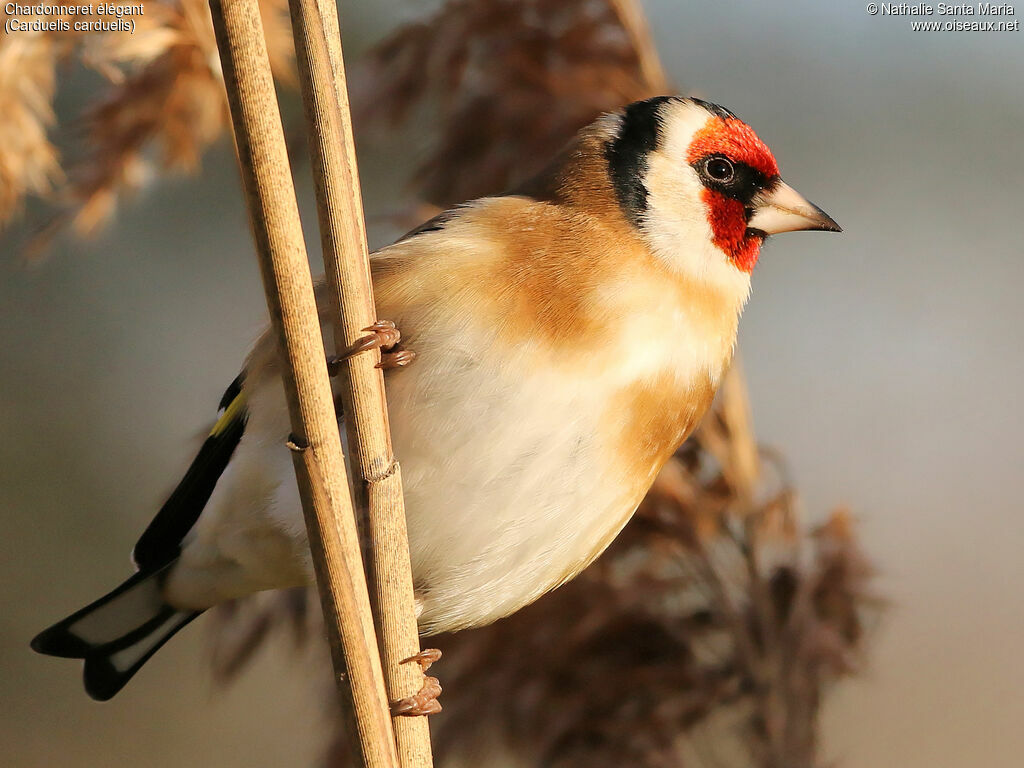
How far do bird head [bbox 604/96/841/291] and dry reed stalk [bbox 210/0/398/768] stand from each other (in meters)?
0.49

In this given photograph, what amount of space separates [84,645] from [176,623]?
0.10 meters

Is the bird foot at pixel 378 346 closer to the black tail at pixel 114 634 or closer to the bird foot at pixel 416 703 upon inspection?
the bird foot at pixel 416 703

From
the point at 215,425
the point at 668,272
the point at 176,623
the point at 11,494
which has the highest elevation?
the point at 668,272

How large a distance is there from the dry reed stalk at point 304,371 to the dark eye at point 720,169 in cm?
60

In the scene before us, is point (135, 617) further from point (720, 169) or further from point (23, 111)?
point (720, 169)

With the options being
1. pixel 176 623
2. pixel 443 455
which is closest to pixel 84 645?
pixel 176 623

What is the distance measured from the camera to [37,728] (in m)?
3.33

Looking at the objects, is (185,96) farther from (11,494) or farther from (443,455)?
(11,494)

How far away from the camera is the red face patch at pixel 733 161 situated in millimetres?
1032

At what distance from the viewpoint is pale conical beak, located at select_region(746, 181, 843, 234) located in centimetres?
103

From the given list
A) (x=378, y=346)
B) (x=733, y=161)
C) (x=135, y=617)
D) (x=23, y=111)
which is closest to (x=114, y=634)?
(x=135, y=617)

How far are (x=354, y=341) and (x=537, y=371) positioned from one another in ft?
0.96

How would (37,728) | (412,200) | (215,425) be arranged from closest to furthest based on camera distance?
1. (215,425)
2. (412,200)
3. (37,728)

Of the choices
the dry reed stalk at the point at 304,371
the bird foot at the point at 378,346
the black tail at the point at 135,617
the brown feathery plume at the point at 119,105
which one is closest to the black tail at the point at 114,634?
the black tail at the point at 135,617
